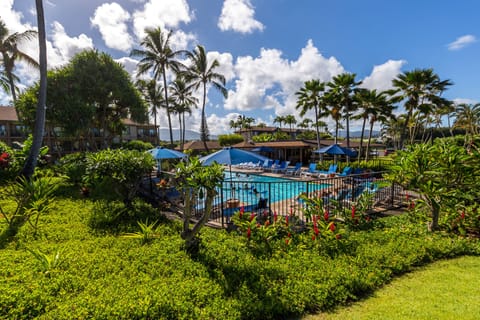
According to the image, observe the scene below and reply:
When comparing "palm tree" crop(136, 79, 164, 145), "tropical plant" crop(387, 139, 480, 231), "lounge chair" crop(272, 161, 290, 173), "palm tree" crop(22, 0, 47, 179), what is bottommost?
"lounge chair" crop(272, 161, 290, 173)

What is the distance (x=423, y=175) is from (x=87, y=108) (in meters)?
20.5

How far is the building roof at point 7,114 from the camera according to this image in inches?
1165

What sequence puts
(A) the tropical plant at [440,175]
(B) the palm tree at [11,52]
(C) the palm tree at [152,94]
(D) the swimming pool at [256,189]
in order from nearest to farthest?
(A) the tropical plant at [440,175]
(D) the swimming pool at [256,189]
(B) the palm tree at [11,52]
(C) the palm tree at [152,94]

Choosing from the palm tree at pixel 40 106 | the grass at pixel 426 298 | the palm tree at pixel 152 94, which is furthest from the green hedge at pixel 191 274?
the palm tree at pixel 152 94

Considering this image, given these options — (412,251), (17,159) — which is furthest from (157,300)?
(17,159)

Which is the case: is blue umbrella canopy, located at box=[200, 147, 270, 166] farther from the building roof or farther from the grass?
the building roof

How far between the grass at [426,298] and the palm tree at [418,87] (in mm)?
21585

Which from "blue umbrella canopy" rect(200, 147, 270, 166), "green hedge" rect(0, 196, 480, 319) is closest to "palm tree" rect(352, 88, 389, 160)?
"blue umbrella canopy" rect(200, 147, 270, 166)

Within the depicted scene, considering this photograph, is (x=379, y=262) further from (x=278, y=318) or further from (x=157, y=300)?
(x=157, y=300)

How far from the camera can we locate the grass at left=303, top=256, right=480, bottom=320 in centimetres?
316

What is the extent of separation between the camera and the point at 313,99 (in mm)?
24734

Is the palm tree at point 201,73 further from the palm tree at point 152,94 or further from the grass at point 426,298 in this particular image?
the grass at point 426,298

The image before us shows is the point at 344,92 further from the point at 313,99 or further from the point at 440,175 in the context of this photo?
the point at 440,175

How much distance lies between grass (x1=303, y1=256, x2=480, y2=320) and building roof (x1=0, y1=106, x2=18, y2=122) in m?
42.3
